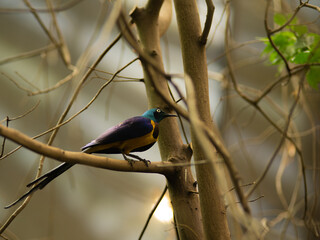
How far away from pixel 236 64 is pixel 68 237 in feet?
5.51

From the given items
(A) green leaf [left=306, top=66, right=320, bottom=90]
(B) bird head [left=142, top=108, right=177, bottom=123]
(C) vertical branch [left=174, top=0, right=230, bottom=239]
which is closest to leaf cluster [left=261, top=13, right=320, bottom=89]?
(A) green leaf [left=306, top=66, right=320, bottom=90]

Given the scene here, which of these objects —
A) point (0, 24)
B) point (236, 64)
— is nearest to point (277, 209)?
point (236, 64)

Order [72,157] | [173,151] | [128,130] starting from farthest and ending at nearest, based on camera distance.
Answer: [128,130], [173,151], [72,157]

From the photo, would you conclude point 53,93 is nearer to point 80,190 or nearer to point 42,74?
point 42,74

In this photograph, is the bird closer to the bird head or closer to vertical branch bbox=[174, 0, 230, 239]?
the bird head

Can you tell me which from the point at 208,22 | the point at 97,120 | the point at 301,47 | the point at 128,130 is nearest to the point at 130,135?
the point at 128,130

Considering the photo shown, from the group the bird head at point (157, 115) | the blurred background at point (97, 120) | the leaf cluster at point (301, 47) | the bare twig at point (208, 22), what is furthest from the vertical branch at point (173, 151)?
the blurred background at point (97, 120)

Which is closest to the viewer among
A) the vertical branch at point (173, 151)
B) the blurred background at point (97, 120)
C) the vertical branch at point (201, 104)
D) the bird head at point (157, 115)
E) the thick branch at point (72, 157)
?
the thick branch at point (72, 157)

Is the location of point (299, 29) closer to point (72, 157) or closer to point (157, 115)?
point (157, 115)

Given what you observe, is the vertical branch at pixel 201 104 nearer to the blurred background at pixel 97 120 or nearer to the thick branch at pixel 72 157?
the thick branch at pixel 72 157

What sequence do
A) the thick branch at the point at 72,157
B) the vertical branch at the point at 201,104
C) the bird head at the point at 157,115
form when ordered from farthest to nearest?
the bird head at the point at 157,115 < the vertical branch at the point at 201,104 < the thick branch at the point at 72,157

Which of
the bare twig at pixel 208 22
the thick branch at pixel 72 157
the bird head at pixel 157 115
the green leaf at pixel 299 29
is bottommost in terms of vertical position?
the thick branch at pixel 72 157

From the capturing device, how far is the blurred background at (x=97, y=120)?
212 centimetres

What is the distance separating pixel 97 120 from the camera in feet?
7.82
